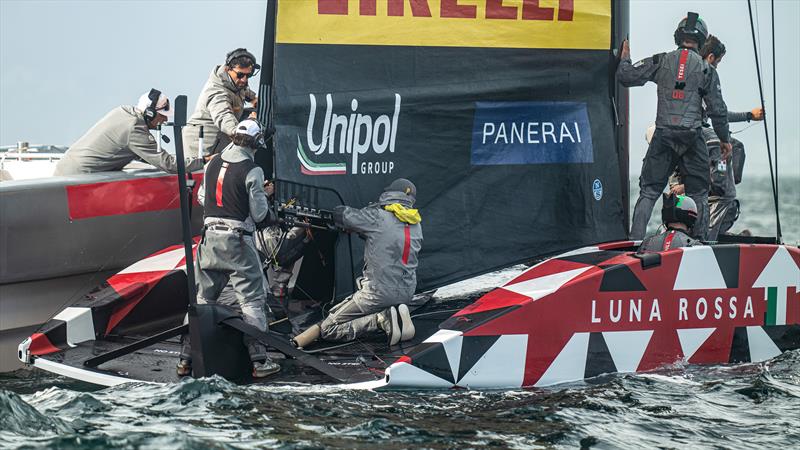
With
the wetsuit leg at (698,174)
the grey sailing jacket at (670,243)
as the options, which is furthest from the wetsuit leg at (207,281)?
the wetsuit leg at (698,174)

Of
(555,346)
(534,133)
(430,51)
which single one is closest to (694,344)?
(555,346)

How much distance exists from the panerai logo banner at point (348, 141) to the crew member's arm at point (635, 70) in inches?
66.2

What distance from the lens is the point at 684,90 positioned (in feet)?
25.8

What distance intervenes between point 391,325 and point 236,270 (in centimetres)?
95

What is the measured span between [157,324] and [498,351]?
253 centimetres

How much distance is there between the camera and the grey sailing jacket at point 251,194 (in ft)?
20.9

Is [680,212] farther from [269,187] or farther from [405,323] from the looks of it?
[269,187]

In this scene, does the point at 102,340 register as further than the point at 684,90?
No

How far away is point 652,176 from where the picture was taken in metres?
8.06

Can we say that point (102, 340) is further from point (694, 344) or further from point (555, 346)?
point (694, 344)

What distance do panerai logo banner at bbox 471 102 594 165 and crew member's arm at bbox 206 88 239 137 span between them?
168 cm

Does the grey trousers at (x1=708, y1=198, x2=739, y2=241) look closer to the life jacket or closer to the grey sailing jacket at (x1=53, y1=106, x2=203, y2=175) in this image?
the grey sailing jacket at (x1=53, y1=106, x2=203, y2=175)

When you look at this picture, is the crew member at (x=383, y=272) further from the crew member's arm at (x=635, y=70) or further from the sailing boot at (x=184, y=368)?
the crew member's arm at (x=635, y=70)

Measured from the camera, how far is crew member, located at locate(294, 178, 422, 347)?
6.61m
